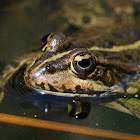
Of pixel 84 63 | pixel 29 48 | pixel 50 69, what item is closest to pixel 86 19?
pixel 29 48

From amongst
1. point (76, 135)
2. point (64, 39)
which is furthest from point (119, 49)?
point (76, 135)

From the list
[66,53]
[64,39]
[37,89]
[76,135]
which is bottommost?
[76,135]

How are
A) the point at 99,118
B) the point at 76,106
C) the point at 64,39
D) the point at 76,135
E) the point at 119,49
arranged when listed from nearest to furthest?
the point at 76,135
the point at 99,118
the point at 76,106
the point at 64,39
the point at 119,49

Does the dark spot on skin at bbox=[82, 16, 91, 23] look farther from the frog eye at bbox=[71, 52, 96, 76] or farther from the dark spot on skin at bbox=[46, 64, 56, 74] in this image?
the dark spot on skin at bbox=[46, 64, 56, 74]

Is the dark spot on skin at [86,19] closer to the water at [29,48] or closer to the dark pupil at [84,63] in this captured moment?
the water at [29,48]

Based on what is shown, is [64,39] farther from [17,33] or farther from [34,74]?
[17,33]

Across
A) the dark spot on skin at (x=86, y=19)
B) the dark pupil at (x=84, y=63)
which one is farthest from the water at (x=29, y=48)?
the dark pupil at (x=84, y=63)
